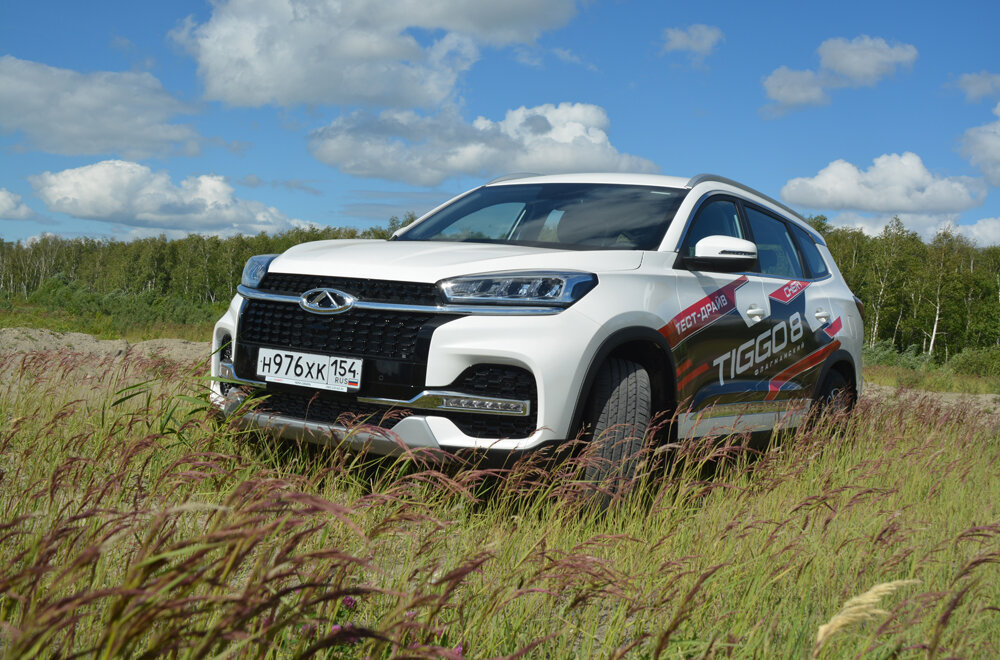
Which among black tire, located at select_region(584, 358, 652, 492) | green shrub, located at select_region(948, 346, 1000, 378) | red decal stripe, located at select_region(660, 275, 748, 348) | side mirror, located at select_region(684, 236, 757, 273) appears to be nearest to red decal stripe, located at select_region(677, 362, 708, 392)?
red decal stripe, located at select_region(660, 275, 748, 348)

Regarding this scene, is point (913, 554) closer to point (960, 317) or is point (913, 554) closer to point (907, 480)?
point (907, 480)

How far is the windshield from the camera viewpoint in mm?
4223

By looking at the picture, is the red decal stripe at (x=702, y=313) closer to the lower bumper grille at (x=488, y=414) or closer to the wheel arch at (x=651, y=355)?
the wheel arch at (x=651, y=355)

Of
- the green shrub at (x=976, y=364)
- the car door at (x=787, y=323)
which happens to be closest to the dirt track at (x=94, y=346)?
the car door at (x=787, y=323)

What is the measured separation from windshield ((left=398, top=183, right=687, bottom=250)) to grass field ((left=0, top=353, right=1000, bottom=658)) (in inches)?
52.7

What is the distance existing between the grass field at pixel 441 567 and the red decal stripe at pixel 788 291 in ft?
4.33

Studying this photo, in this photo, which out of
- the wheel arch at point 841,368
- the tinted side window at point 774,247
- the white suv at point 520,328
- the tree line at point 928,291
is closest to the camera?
the white suv at point 520,328

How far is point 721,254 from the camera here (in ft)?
13.7

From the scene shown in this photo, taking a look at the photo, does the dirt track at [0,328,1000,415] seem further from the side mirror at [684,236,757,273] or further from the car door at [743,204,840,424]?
the side mirror at [684,236,757,273]

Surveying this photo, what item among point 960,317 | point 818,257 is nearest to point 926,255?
point 960,317

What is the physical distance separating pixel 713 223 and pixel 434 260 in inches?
79.5

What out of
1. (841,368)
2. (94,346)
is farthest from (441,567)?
(94,346)

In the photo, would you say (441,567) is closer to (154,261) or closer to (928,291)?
(928,291)

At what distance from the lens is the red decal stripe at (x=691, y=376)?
3973 millimetres
